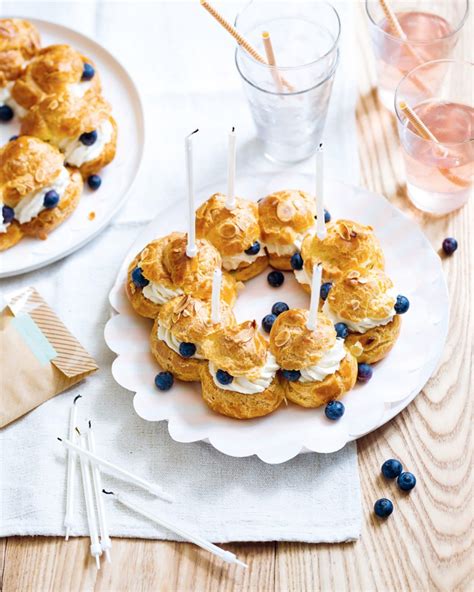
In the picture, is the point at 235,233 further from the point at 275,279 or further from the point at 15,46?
the point at 15,46

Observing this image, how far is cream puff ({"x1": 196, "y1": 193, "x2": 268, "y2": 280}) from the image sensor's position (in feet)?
9.05

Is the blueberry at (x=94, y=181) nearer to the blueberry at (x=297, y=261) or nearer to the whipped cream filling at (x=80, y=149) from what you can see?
the whipped cream filling at (x=80, y=149)

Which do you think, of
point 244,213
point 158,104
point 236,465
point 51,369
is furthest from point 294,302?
point 158,104

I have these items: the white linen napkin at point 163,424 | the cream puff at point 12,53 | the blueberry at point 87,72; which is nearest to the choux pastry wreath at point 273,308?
the white linen napkin at point 163,424

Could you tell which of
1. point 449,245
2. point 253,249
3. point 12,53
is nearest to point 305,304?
point 253,249

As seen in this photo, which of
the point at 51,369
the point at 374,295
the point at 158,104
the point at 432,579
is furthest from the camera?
the point at 158,104

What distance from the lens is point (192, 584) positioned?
2422mm

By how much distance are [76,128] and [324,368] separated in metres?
1.31

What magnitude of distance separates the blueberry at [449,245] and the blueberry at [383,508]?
93 centimetres

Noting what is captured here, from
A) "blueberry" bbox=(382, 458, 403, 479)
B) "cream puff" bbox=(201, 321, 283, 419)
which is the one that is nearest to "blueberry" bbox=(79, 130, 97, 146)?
"cream puff" bbox=(201, 321, 283, 419)

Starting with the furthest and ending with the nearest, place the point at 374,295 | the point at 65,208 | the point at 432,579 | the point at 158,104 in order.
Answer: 1. the point at 158,104
2. the point at 65,208
3. the point at 374,295
4. the point at 432,579

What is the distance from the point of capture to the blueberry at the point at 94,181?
10.3 feet

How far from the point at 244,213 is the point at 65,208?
2.26 ft

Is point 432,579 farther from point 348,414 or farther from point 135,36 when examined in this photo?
point 135,36
